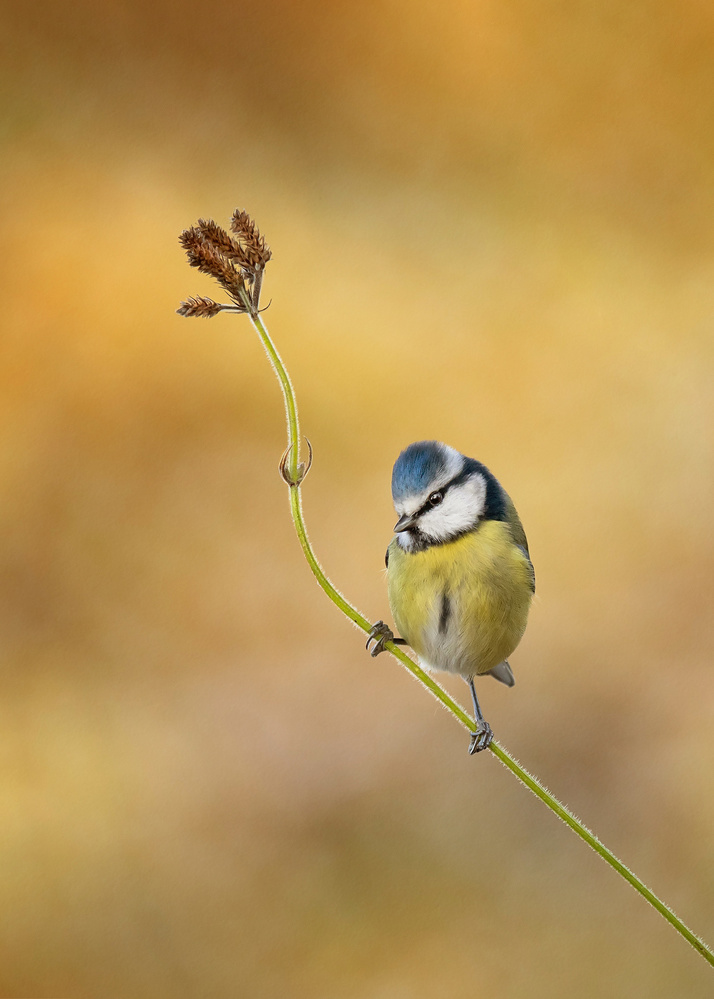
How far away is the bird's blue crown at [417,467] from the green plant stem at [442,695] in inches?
5.1

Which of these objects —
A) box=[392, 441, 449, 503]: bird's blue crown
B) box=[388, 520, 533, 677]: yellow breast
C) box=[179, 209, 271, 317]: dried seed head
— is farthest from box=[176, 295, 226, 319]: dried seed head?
box=[388, 520, 533, 677]: yellow breast

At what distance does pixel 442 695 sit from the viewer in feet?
1.11

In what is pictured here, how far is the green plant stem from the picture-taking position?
31cm

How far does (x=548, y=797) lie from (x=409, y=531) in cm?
23

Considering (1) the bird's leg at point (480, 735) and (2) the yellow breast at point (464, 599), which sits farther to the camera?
(2) the yellow breast at point (464, 599)

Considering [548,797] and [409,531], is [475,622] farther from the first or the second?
[548,797]

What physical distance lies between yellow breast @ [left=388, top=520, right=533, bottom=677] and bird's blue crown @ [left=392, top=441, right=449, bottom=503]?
10 centimetres

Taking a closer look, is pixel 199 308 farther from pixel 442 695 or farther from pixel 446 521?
pixel 446 521

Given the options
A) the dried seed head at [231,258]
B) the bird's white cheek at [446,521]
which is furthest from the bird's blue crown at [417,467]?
the dried seed head at [231,258]

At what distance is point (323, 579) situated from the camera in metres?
0.32

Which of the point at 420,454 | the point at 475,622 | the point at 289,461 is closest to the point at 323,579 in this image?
the point at 289,461

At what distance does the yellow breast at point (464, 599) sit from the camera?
22.5 inches

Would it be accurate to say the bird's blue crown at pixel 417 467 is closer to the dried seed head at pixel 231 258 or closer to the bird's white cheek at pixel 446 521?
the bird's white cheek at pixel 446 521

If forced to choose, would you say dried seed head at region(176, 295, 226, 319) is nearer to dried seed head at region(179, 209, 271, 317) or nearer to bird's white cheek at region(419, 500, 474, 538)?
dried seed head at region(179, 209, 271, 317)
